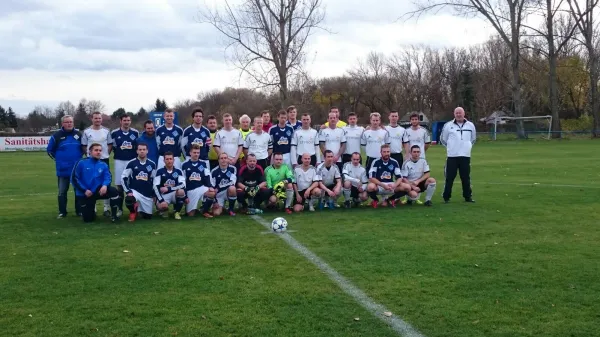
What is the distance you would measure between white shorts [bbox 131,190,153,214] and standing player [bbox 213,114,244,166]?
1664mm

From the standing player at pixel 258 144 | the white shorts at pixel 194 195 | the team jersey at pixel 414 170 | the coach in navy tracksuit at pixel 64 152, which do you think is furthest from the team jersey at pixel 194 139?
the team jersey at pixel 414 170

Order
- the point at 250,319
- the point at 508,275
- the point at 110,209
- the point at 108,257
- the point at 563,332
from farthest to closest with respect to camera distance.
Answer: the point at 110,209 < the point at 108,257 < the point at 508,275 < the point at 250,319 < the point at 563,332

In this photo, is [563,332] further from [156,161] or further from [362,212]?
[156,161]

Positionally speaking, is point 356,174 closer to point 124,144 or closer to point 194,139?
point 194,139

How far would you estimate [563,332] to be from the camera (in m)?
4.23

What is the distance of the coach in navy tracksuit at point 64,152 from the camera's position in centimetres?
1020

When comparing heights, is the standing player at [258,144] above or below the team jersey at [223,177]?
above

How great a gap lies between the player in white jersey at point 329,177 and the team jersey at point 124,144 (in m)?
3.51

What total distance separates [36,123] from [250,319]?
77672mm

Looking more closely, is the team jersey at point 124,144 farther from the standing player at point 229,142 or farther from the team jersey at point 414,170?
the team jersey at point 414,170

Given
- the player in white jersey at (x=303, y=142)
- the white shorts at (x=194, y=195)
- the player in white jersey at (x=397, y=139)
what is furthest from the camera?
the player in white jersey at (x=397, y=139)

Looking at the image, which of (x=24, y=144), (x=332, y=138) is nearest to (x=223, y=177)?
(x=332, y=138)

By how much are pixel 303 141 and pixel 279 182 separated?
1044mm

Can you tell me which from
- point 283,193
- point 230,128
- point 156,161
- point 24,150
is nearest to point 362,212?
point 283,193
